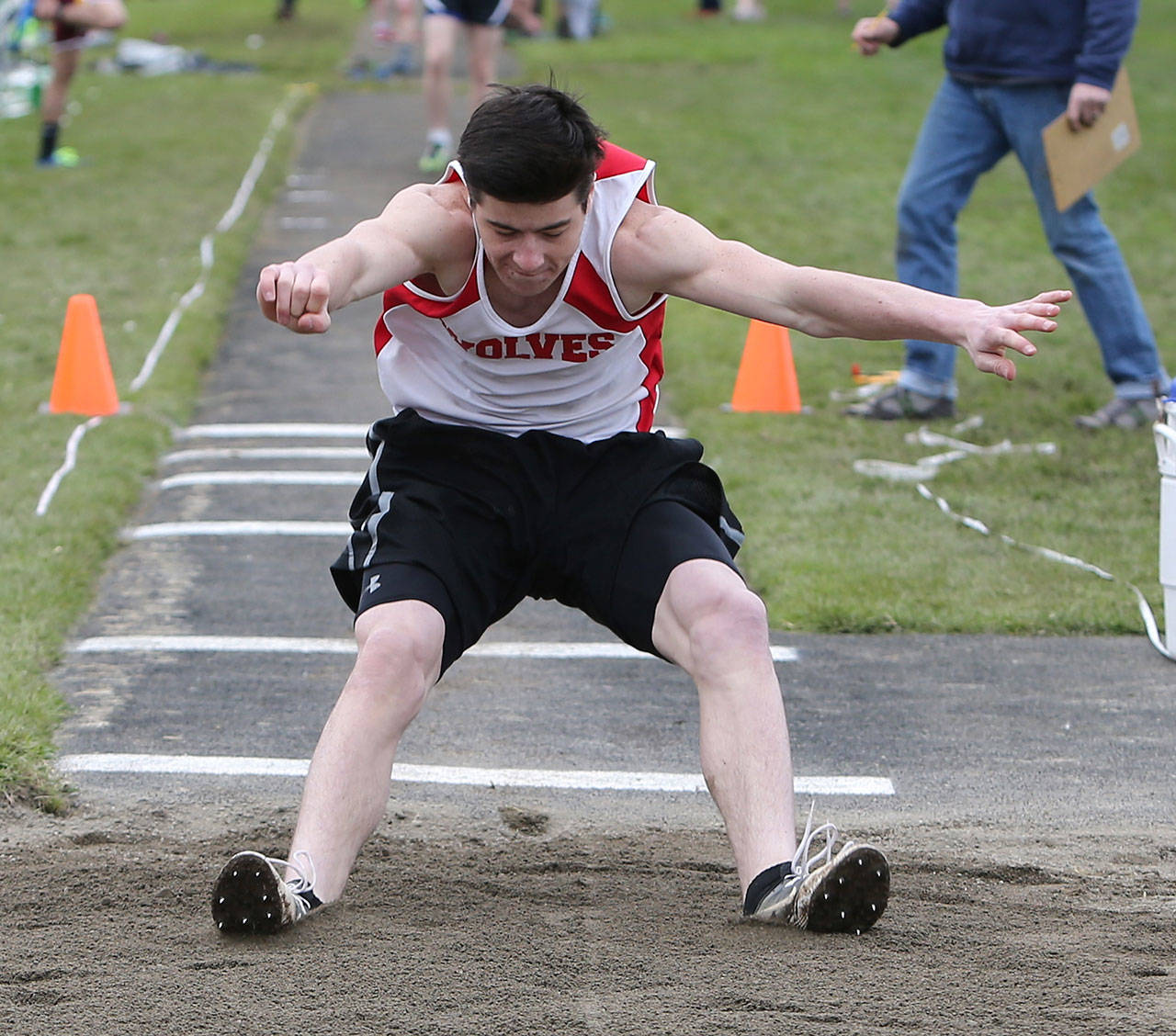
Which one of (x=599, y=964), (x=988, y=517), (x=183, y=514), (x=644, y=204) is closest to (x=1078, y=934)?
(x=599, y=964)

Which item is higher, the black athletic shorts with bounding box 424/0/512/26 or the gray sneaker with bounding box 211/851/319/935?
the gray sneaker with bounding box 211/851/319/935

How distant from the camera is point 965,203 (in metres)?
7.59

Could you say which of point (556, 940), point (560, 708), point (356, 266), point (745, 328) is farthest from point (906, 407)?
point (556, 940)

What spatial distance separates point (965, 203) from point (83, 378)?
4.17m

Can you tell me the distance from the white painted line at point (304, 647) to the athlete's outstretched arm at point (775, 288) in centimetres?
187

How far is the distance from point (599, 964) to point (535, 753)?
1398 millimetres

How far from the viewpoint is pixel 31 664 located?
196 inches

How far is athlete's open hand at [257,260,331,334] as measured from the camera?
10.5 feet

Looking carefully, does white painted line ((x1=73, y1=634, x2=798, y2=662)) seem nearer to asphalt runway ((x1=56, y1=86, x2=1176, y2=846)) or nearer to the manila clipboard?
asphalt runway ((x1=56, y1=86, x2=1176, y2=846))

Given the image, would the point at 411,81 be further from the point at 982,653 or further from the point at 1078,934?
the point at 1078,934

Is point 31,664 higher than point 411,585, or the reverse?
point 411,585

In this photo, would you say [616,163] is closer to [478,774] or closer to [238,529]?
[478,774]

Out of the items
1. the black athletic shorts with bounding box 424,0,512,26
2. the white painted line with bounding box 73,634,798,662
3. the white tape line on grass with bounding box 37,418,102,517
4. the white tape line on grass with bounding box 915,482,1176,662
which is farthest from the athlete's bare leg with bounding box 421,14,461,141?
the white painted line with bounding box 73,634,798,662

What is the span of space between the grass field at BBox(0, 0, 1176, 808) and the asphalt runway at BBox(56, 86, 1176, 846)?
7.8 inches
